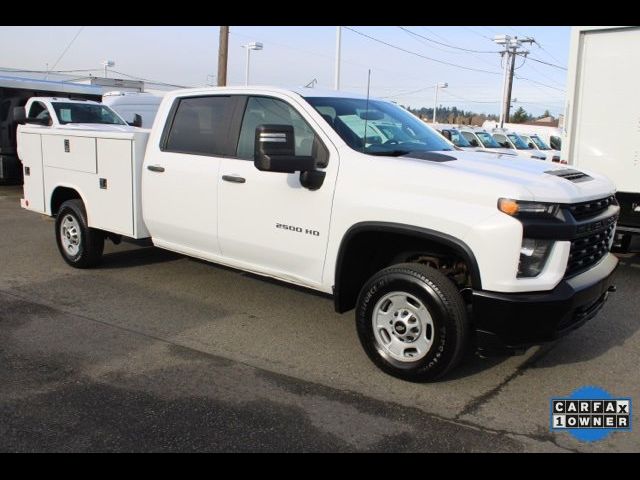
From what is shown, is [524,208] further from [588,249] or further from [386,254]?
[386,254]

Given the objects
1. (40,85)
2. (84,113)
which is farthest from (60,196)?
(40,85)

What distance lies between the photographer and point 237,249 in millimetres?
5113

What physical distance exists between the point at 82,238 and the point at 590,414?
5301 millimetres

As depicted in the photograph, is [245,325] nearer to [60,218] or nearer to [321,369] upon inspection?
[321,369]

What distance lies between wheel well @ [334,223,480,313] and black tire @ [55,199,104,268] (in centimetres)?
348

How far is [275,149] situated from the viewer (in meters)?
4.23

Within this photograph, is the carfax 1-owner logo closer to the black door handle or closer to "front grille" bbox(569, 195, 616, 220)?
"front grille" bbox(569, 195, 616, 220)

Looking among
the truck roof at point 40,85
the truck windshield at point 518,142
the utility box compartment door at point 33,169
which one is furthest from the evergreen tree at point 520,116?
the utility box compartment door at point 33,169

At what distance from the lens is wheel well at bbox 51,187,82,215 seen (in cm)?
703

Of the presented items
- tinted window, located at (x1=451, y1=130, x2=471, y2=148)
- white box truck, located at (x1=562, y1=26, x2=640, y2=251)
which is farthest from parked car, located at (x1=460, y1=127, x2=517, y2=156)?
white box truck, located at (x1=562, y1=26, x2=640, y2=251)

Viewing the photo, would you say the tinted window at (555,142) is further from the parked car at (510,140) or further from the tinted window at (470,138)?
the tinted window at (470,138)

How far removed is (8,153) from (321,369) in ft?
39.8

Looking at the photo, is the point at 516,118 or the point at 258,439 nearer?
the point at 258,439
